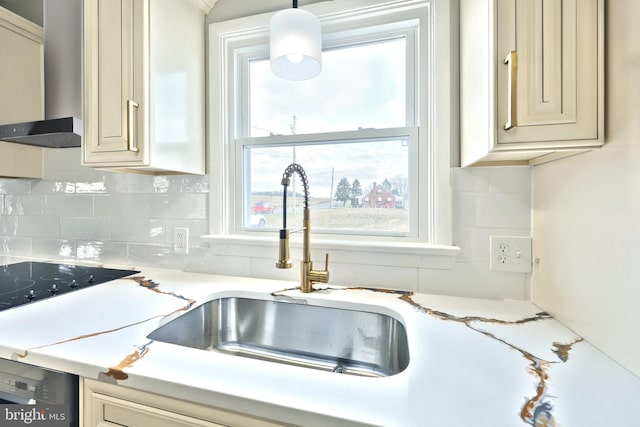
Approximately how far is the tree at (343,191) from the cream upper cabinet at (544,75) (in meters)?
0.61

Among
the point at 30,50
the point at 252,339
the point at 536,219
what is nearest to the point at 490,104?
the point at 536,219

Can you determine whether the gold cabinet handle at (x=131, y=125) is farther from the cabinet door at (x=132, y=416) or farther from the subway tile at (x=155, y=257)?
the cabinet door at (x=132, y=416)

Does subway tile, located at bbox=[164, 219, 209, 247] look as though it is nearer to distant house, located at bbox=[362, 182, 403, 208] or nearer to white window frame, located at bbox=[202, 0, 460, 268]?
white window frame, located at bbox=[202, 0, 460, 268]

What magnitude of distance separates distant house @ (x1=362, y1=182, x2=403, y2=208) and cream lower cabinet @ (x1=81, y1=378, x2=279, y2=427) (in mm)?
895

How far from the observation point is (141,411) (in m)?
0.60

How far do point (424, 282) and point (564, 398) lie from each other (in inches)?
24.4

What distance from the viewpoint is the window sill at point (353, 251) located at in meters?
1.09

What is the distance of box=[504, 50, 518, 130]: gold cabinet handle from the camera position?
0.69m

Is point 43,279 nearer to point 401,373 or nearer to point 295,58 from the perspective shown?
point 295,58

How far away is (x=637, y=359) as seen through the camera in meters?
0.57

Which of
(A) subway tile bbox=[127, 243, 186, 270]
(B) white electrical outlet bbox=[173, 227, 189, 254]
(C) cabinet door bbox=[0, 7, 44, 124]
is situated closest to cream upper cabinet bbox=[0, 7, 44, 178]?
(C) cabinet door bbox=[0, 7, 44, 124]

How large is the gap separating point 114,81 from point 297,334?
1.14m

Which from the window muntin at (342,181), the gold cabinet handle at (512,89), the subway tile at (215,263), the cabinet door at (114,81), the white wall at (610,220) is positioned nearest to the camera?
the white wall at (610,220)

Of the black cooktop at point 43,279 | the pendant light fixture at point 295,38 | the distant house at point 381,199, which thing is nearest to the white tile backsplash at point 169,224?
the black cooktop at point 43,279
